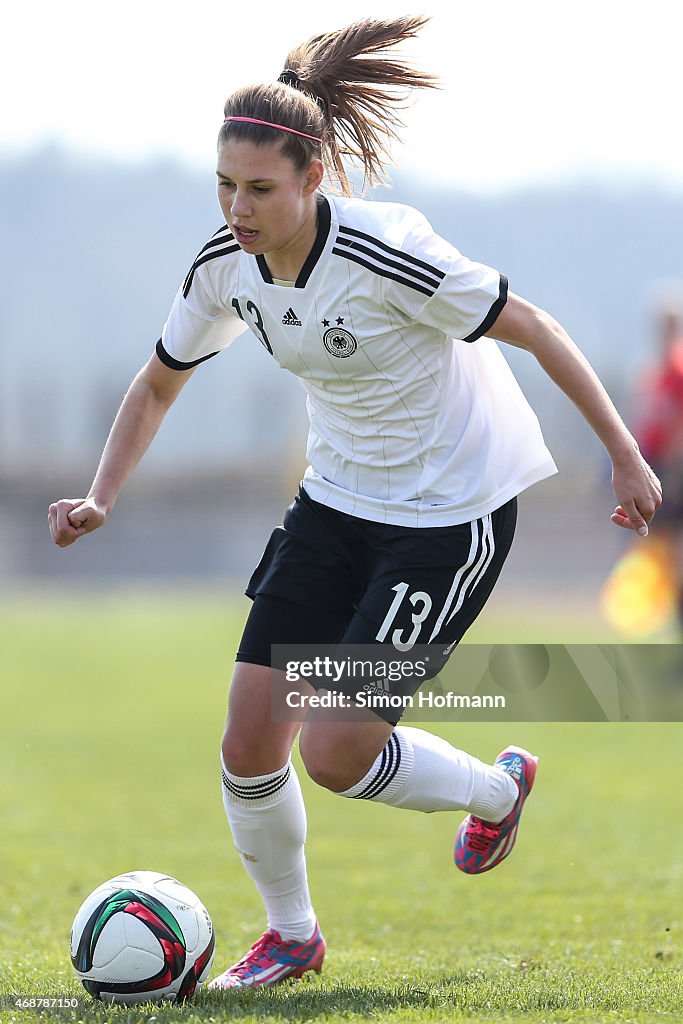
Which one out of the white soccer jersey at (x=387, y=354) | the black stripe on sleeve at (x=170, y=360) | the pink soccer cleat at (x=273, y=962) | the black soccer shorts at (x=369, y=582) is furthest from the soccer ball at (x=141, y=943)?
the black stripe on sleeve at (x=170, y=360)

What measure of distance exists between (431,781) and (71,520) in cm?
133

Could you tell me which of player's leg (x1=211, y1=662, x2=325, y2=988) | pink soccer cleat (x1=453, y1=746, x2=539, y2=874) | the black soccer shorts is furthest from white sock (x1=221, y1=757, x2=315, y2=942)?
pink soccer cleat (x1=453, y1=746, x2=539, y2=874)

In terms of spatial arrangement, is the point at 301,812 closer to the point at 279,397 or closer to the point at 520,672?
the point at 520,672

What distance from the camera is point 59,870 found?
575cm

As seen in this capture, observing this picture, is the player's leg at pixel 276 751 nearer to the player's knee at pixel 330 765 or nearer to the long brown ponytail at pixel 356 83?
the player's knee at pixel 330 765

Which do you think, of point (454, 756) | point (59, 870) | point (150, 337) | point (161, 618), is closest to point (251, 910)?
point (59, 870)

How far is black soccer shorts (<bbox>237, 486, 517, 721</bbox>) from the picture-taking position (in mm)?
3842

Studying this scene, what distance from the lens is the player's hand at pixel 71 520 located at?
13.2 ft

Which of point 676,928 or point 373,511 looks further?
point 676,928

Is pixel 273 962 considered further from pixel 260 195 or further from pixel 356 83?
pixel 356 83

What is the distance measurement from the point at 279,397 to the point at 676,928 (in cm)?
10989

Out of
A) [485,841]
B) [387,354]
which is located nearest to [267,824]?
[485,841]

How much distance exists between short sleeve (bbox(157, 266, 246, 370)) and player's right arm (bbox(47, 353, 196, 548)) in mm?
59

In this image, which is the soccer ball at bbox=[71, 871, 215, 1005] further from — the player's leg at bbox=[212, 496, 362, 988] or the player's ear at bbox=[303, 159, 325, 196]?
the player's ear at bbox=[303, 159, 325, 196]
